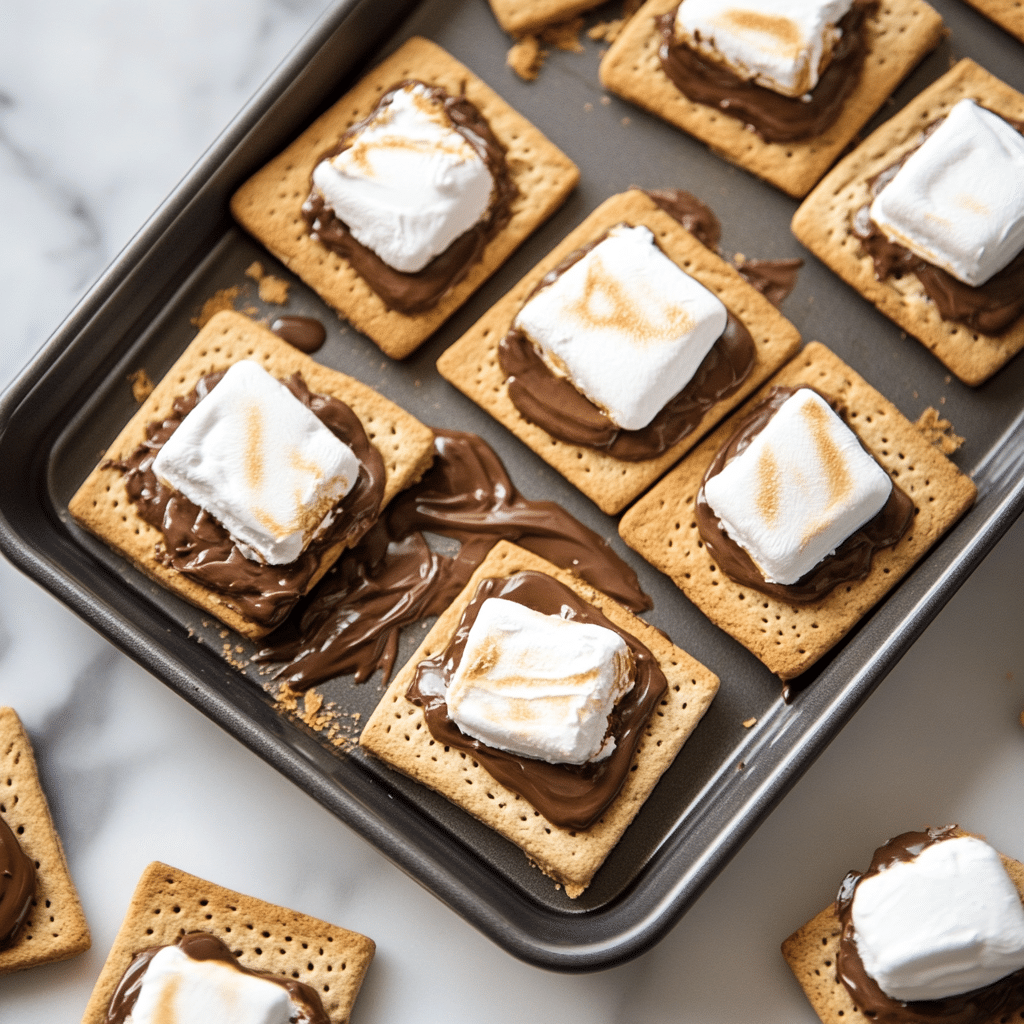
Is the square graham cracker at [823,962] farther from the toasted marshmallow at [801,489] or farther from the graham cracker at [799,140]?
the graham cracker at [799,140]

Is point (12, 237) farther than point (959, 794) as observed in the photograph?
Yes

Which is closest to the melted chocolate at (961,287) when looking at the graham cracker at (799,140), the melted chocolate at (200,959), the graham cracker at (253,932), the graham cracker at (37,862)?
the graham cracker at (799,140)

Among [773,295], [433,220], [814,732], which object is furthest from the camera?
[773,295]

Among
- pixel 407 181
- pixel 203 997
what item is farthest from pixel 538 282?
pixel 203 997

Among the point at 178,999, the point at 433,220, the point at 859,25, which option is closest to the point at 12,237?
the point at 433,220

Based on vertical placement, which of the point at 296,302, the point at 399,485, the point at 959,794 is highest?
the point at 959,794

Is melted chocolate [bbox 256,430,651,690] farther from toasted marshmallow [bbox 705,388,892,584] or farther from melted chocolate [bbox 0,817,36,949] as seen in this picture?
melted chocolate [bbox 0,817,36,949]

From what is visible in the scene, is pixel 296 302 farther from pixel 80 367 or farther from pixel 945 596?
pixel 945 596
